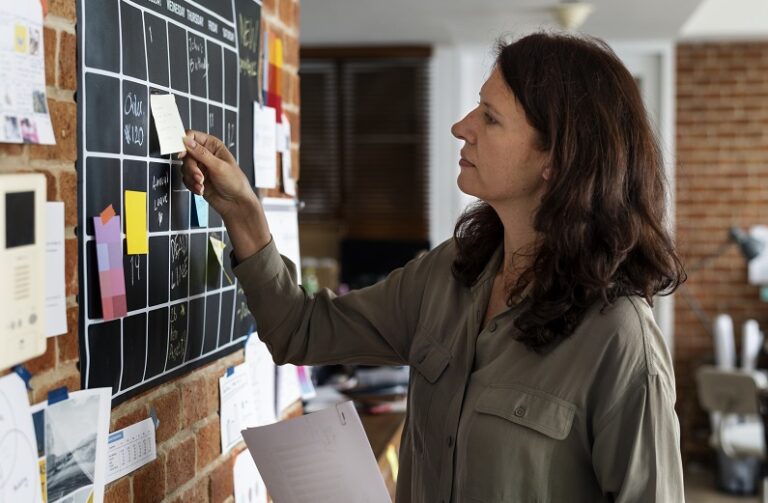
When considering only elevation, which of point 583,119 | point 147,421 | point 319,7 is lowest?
point 147,421

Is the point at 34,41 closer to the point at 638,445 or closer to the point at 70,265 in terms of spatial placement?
the point at 70,265

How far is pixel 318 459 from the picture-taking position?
1.49 metres

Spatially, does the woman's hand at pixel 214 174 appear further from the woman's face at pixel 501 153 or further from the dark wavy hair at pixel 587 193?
the dark wavy hair at pixel 587 193

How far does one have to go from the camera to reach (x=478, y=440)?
1394 mm

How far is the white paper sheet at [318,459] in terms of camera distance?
1.45m

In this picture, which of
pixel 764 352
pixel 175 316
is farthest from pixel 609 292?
pixel 764 352

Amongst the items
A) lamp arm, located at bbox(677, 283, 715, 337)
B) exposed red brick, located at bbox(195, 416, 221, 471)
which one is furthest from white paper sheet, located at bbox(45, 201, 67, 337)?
lamp arm, located at bbox(677, 283, 715, 337)

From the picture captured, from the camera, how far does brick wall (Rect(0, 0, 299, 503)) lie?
40.8 inches

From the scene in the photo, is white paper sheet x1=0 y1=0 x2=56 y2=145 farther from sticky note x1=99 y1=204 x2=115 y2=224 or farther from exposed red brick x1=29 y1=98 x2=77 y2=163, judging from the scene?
sticky note x1=99 y1=204 x2=115 y2=224

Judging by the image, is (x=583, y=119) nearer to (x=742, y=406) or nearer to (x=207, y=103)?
(x=207, y=103)

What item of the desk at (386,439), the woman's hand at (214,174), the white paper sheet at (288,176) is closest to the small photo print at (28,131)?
the woman's hand at (214,174)

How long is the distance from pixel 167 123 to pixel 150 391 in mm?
390

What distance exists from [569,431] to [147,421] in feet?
2.02

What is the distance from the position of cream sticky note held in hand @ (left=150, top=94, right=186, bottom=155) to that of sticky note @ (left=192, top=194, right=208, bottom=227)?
131 mm
